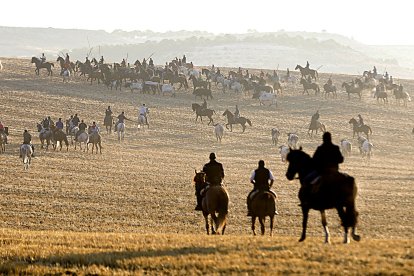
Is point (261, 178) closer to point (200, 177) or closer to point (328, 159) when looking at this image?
point (200, 177)

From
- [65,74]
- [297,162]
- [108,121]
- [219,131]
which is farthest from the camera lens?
[65,74]

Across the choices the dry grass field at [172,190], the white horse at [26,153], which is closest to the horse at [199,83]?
the dry grass field at [172,190]

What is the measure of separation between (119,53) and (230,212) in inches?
6878

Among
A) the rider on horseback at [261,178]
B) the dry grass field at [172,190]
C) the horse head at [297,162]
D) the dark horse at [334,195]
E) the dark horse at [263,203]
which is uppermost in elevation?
the horse head at [297,162]

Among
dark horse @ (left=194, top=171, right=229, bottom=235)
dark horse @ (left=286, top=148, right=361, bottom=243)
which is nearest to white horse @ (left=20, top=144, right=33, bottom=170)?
dark horse @ (left=194, top=171, right=229, bottom=235)

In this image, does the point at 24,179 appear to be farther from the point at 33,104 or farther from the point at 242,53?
the point at 242,53

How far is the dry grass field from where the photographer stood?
14250 millimetres

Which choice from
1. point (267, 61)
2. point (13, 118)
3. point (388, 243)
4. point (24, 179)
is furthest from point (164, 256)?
point (267, 61)

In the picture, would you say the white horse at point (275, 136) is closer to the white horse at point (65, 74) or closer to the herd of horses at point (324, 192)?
the white horse at point (65, 74)

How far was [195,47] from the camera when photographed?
182 m

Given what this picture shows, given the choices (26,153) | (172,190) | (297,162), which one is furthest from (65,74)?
(297,162)

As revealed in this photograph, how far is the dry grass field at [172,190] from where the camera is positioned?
1425 centimetres

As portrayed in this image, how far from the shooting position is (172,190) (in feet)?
106

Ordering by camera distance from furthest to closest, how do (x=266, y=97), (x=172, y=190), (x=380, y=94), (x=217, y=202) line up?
(x=380, y=94) < (x=266, y=97) < (x=172, y=190) < (x=217, y=202)
